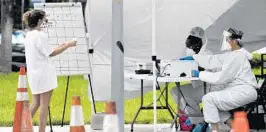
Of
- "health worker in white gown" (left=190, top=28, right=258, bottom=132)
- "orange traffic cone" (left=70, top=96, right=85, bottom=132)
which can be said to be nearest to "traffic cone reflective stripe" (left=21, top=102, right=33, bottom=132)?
"orange traffic cone" (left=70, top=96, right=85, bottom=132)

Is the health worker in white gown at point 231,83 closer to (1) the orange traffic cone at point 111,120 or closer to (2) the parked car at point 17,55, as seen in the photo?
(1) the orange traffic cone at point 111,120

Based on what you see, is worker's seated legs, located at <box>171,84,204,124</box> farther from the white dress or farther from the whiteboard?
the white dress

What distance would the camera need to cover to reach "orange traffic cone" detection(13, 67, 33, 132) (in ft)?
29.7

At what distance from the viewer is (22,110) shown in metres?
9.20

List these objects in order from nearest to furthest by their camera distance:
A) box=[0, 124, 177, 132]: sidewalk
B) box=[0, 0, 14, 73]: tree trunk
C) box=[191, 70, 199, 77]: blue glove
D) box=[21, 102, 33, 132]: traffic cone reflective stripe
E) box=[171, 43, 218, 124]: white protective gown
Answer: box=[21, 102, 33, 132]: traffic cone reflective stripe
box=[191, 70, 199, 77]: blue glove
box=[171, 43, 218, 124]: white protective gown
box=[0, 124, 177, 132]: sidewalk
box=[0, 0, 14, 73]: tree trunk

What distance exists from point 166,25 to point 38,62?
3328 millimetres

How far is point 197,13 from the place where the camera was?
477 inches

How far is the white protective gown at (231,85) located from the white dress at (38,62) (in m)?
1.87

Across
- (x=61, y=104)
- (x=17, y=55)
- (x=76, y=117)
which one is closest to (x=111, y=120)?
(x=76, y=117)

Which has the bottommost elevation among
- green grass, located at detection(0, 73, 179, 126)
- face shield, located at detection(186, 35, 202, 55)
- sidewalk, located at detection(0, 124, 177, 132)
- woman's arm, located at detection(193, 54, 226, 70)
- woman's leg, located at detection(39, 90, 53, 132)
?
sidewalk, located at detection(0, 124, 177, 132)

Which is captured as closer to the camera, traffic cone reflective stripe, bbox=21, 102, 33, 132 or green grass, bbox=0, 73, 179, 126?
traffic cone reflective stripe, bbox=21, 102, 33, 132

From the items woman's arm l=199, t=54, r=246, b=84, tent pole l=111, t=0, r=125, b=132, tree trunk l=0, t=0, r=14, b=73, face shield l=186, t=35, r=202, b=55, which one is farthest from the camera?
tree trunk l=0, t=0, r=14, b=73

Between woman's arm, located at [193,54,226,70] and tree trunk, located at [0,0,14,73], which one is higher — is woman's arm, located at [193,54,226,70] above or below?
below

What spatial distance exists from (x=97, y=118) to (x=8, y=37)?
1330 cm
